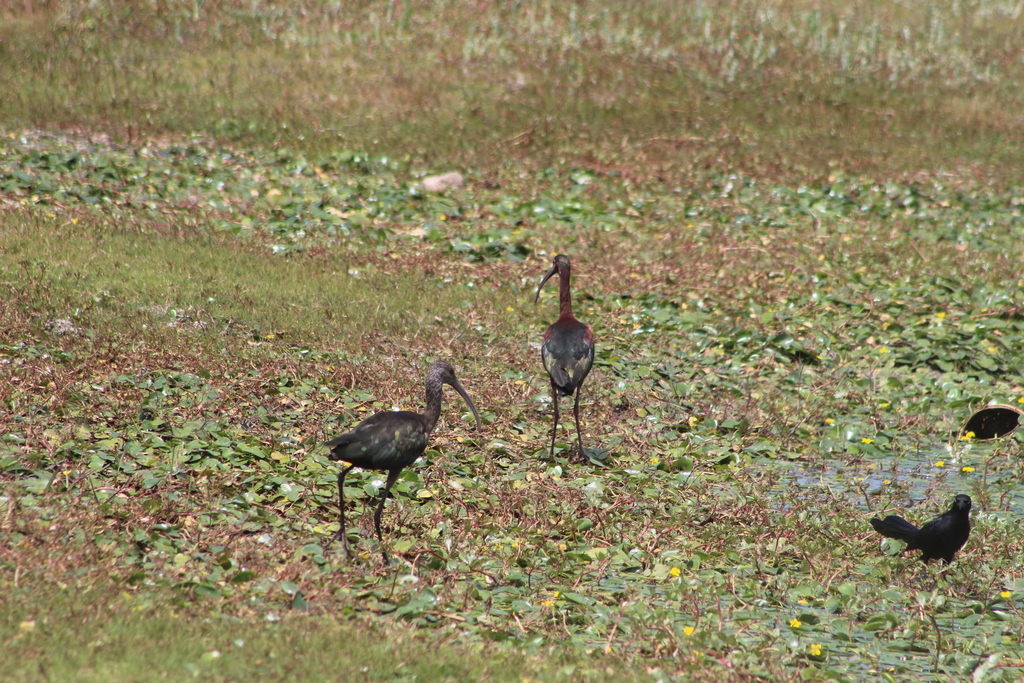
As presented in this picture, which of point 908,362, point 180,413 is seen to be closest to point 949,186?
point 908,362

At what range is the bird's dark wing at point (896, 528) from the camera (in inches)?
296

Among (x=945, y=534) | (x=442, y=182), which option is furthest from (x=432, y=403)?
(x=442, y=182)

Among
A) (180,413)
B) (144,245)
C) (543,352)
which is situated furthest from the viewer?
(144,245)

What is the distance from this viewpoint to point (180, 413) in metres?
9.31

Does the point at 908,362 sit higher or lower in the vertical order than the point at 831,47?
lower

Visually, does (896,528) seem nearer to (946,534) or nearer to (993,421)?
(946,534)

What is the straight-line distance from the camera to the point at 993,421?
10844 mm

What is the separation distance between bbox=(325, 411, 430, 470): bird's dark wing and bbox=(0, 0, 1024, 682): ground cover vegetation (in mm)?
611

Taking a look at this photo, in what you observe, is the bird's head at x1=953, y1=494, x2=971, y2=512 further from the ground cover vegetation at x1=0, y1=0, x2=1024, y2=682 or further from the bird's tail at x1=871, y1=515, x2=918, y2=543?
the ground cover vegetation at x1=0, y1=0, x2=1024, y2=682

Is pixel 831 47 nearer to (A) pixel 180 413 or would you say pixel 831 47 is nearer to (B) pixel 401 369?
(B) pixel 401 369

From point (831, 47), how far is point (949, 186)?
7.64 m

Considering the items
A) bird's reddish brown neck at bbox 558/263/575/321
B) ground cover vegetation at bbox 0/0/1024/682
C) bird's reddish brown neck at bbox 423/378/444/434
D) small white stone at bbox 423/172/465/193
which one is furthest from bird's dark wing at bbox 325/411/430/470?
small white stone at bbox 423/172/465/193

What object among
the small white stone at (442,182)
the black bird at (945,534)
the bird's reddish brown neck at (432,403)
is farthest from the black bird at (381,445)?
the small white stone at (442,182)

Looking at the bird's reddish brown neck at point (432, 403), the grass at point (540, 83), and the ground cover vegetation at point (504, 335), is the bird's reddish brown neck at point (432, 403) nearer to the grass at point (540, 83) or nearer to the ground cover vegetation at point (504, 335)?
the ground cover vegetation at point (504, 335)
